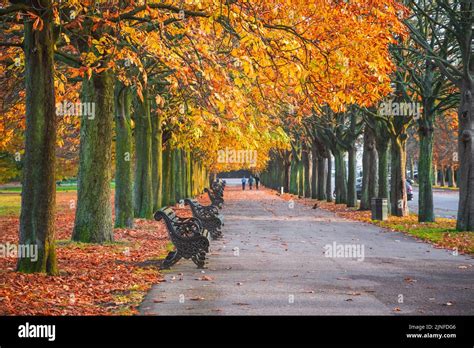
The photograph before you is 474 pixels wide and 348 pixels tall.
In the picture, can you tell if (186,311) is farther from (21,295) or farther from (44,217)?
(44,217)

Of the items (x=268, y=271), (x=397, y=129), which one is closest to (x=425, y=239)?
(x=268, y=271)

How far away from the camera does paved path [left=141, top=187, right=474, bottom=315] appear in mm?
10227

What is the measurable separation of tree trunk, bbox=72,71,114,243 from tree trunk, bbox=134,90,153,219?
35.7 feet

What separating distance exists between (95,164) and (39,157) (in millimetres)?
5235

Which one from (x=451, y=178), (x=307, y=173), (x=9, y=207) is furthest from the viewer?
(x=451, y=178)

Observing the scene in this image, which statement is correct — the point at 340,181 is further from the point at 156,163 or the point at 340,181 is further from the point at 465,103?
the point at 465,103

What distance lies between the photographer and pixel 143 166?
29.5 metres

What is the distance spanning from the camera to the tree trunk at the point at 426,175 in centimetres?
2780

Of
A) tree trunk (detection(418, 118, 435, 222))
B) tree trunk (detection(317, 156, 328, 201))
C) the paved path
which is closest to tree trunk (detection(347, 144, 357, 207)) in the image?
tree trunk (detection(317, 156, 328, 201))

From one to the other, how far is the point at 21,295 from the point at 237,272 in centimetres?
460

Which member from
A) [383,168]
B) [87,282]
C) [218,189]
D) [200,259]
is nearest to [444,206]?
[383,168]

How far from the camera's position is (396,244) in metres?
20.2

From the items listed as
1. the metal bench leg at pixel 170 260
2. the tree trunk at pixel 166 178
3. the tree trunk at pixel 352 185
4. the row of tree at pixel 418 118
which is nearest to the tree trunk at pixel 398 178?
the row of tree at pixel 418 118

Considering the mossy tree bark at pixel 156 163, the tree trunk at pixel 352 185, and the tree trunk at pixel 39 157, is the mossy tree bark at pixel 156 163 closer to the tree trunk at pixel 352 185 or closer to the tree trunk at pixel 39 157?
the tree trunk at pixel 352 185
